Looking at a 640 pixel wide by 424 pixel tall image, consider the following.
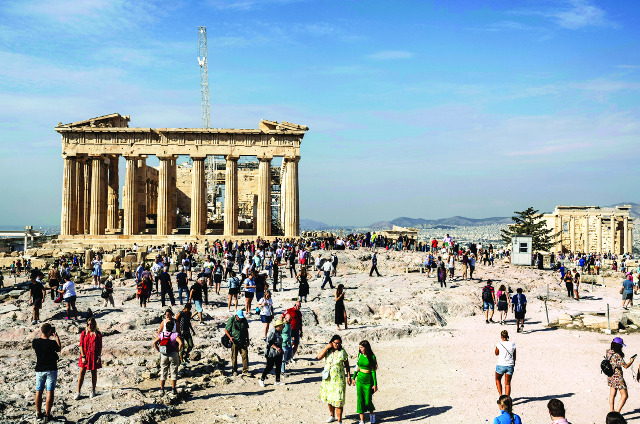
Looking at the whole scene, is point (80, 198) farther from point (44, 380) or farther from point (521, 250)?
point (44, 380)

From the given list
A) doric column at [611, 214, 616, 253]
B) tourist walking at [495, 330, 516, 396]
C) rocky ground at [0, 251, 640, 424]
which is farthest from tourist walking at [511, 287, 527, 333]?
doric column at [611, 214, 616, 253]

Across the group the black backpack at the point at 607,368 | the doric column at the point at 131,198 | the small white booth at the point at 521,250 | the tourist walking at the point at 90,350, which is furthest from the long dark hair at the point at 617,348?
the doric column at the point at 131,198

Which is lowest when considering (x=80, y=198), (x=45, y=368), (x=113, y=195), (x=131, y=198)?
(x=45, y=368)

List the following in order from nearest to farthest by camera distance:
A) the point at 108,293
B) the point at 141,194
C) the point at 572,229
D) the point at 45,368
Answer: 1. the point at 45,368
2. the point at 108,293
3. the point at 141,194
4. the point at 572,229

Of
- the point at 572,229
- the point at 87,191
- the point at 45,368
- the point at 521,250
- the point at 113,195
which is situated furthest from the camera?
the point at 572,229

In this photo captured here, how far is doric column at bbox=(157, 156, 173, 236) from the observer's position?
147 feet

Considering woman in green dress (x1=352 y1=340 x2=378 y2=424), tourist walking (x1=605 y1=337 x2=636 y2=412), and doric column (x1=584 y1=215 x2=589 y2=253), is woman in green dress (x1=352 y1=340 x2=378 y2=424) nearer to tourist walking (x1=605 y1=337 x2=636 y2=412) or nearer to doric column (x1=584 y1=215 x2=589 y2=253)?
tourist walking (x1=605 y1=337 x2=636 y2=412)

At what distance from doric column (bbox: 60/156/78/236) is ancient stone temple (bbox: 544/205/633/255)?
4803 centimetres

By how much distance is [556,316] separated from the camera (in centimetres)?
2041

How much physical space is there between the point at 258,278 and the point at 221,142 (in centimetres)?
2729

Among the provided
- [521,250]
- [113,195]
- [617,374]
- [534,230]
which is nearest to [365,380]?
[617,374]

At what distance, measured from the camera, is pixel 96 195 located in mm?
44906

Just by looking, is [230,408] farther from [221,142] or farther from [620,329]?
[221,142]

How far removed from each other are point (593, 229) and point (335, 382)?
6074 cm
